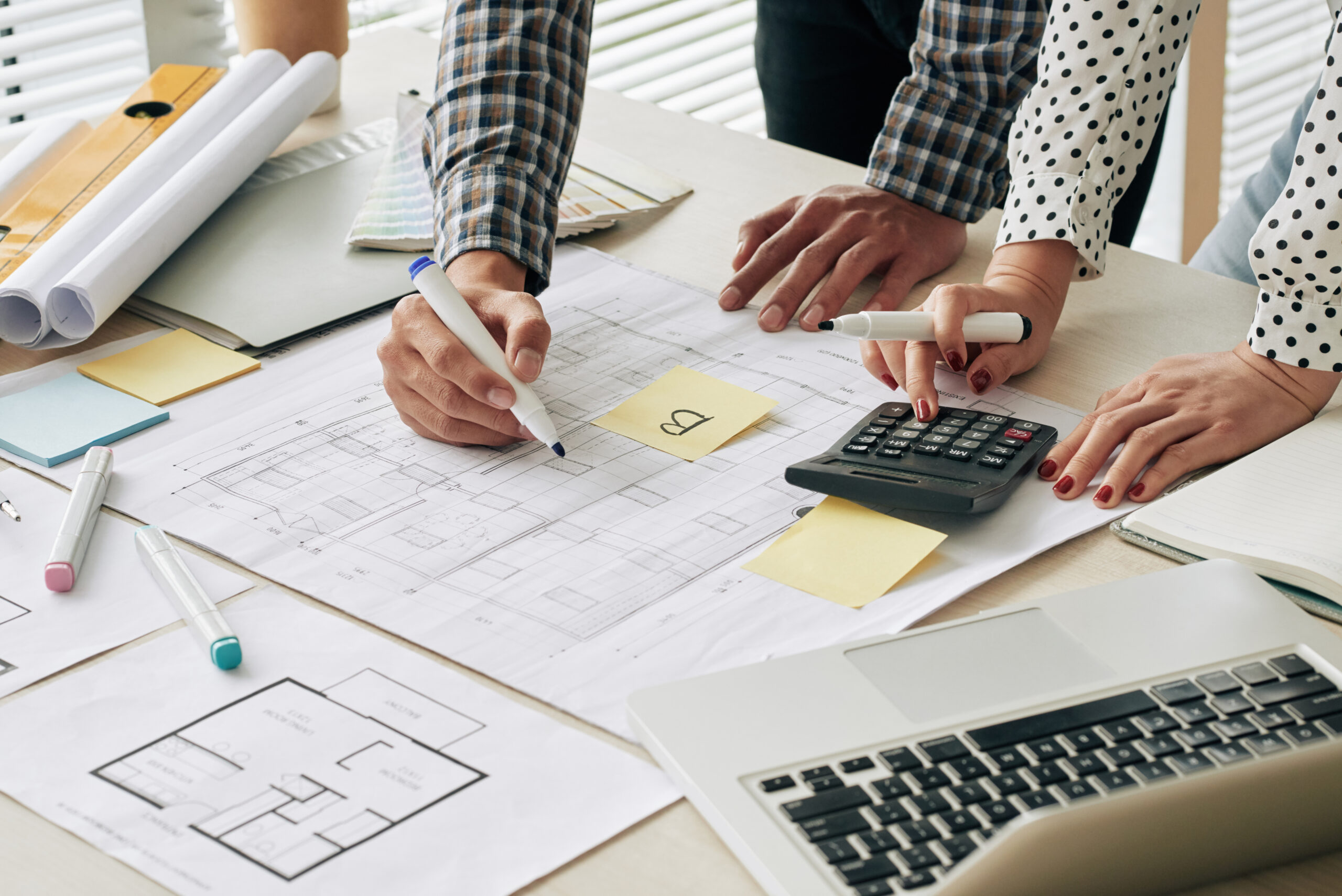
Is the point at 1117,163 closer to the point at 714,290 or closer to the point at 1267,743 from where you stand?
the point at 714,290

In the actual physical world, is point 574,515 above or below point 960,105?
below

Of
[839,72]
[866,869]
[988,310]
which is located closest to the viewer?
[866,869]

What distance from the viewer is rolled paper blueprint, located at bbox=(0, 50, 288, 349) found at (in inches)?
37.4

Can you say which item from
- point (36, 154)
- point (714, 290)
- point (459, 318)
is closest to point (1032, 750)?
point (459, 318)

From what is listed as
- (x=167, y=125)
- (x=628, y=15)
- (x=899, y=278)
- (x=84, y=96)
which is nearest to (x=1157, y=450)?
(x=899, y=278)

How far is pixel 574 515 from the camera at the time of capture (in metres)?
0.76

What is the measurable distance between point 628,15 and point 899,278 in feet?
4.85

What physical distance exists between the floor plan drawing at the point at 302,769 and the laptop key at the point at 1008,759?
22 centimetres

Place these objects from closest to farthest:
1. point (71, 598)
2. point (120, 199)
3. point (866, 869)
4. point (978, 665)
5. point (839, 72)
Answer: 1. point (866, 869)
2. point (978, 665)
3. point (71, 598)
4. point (120, 199)
5. point (839, 72)

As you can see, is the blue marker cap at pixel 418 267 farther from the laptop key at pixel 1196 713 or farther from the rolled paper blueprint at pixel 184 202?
the laptop key at pixel 1196 713

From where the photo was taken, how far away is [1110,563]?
704mm

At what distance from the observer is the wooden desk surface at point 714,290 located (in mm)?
504

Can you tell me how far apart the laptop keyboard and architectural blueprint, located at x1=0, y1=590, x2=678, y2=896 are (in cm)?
9

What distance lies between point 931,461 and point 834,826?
33cm
